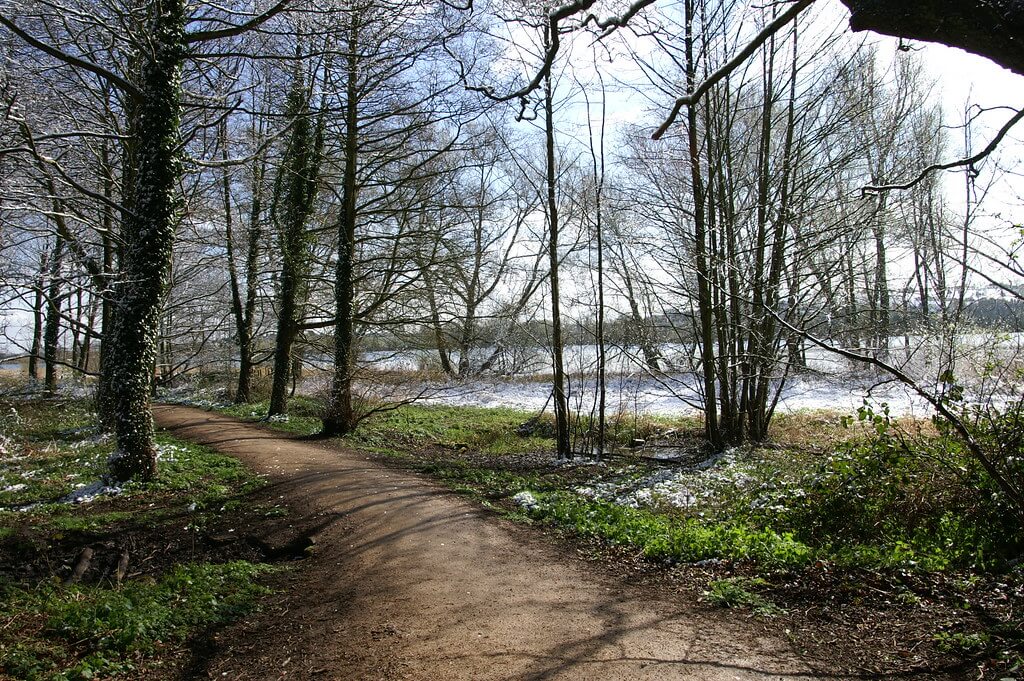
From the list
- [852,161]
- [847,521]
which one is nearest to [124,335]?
[847,521]

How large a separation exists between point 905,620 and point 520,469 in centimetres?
694

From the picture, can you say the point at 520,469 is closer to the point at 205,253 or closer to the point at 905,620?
the point at 905,620

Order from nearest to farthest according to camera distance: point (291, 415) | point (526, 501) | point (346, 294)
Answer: point (526, 501), point (346, 294), point (291, 415)

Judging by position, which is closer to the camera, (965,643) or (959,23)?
(959,23)

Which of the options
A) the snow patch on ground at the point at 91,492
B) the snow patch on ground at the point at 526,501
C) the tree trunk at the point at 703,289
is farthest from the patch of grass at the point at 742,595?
the snow patch on ground at the point at 91,492

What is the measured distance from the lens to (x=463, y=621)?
4.25 metres

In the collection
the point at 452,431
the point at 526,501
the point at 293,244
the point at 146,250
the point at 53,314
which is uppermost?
the point at 293,244

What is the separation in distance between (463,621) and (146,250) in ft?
22.3

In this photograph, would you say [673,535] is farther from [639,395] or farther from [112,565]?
[639,395]

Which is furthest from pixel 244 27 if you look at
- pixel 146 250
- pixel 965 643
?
pixel 965 643

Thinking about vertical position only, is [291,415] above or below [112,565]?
above

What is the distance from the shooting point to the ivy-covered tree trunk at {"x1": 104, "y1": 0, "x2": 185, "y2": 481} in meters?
7.96

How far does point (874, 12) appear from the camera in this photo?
8.14 ft

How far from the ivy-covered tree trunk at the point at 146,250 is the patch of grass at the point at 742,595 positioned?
757cm
